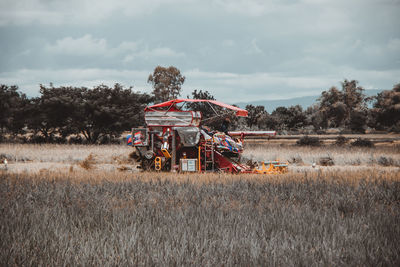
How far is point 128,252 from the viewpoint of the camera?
3.78m

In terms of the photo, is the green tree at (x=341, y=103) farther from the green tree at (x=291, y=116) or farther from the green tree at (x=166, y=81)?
the green tree at (x=166, y=81)

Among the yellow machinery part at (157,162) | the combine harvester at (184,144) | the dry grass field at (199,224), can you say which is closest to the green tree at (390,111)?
the combine harvester at (184,144)

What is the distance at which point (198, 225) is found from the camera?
16.2 ft

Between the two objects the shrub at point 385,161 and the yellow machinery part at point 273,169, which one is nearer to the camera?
the yellow machinery part at point 273,169

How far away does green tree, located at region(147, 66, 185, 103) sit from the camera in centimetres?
6451

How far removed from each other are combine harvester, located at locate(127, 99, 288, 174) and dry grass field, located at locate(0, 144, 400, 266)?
3.82 m

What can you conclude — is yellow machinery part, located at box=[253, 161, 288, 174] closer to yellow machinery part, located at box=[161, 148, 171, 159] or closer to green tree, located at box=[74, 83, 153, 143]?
yellow machinery part, located at box=[161, 148, 171, 159]

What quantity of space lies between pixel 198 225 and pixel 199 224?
0.06 m

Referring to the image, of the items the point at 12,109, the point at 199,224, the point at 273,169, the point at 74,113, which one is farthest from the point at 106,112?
the point at 199,224

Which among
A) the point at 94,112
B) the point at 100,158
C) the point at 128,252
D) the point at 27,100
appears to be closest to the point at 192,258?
the point at 128,252

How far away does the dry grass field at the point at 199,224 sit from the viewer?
3.81 m

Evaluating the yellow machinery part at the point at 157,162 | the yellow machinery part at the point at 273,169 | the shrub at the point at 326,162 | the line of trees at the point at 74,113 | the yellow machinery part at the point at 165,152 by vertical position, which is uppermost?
the line of trees at the point at 74,113

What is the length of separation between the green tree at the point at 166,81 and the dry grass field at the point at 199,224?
56599 mm

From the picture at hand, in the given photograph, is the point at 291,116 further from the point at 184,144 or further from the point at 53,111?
the point at 184,144
